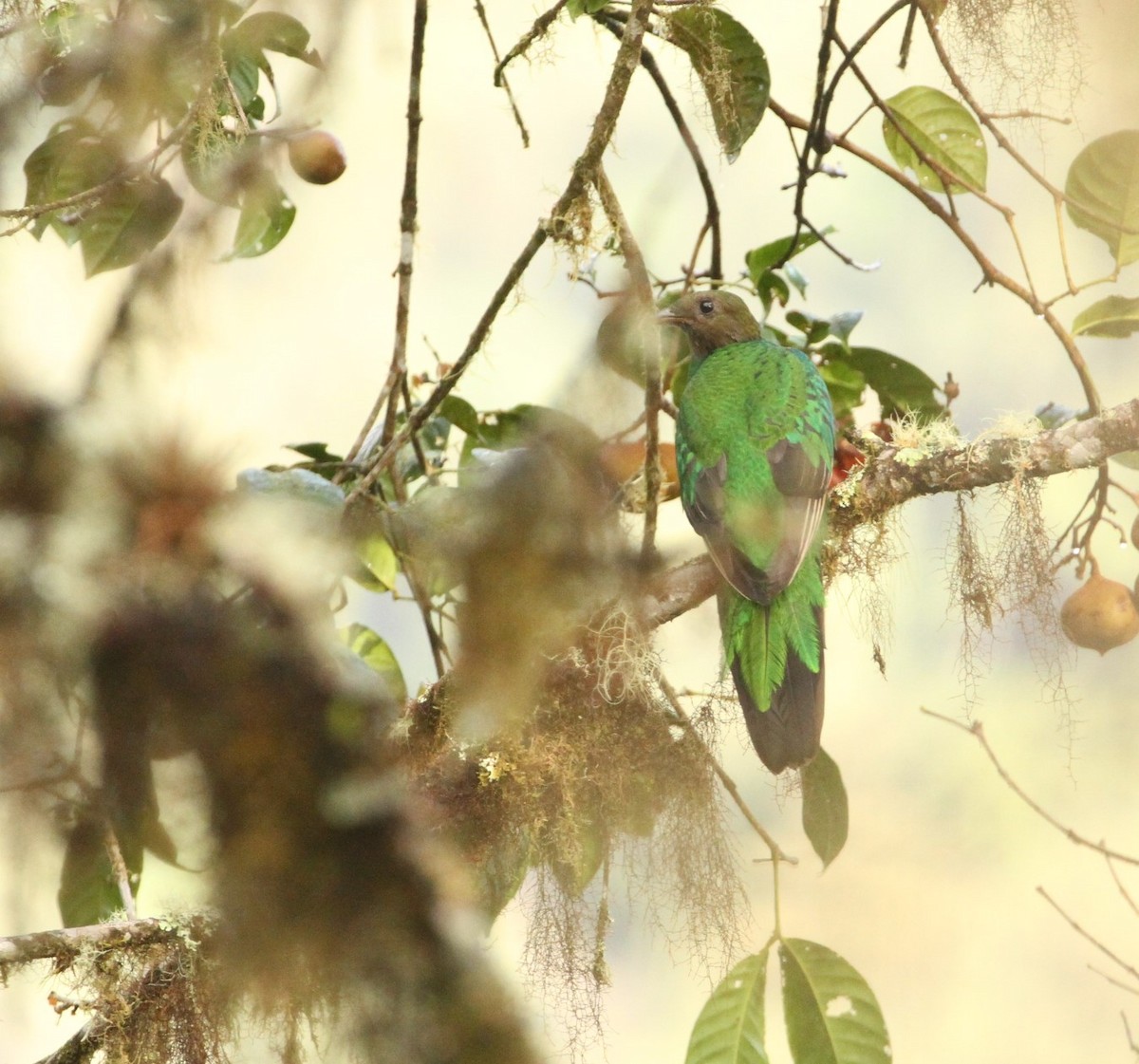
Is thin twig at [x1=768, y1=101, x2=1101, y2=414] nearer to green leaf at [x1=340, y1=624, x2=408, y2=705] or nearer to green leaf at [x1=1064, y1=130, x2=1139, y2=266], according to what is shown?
green leaf at [x1=1064, y1=130, x2=1139, y2=266]

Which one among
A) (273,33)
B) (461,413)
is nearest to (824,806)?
(461,413)

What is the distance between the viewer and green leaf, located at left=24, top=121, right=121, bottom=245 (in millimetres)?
1539

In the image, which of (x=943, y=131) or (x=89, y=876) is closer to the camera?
(x=89, y=876)

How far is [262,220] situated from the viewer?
65.9 inches

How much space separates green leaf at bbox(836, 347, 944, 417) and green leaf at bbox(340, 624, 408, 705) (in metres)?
0.80

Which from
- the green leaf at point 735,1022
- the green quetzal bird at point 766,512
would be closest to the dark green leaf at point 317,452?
the green quetzal bird at point 766,512

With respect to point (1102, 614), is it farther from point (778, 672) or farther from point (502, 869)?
point (502, 869)

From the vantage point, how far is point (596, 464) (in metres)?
1.39

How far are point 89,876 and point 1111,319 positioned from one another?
143cm

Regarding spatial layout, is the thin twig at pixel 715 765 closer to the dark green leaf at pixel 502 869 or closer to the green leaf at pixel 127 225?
the dark green leaf at pixel 502 869

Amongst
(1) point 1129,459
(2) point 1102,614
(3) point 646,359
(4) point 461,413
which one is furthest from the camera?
(4) point 461,413

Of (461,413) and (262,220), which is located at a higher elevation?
(262,220)

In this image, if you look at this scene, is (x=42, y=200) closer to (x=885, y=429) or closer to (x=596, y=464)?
(x=596, y=464)

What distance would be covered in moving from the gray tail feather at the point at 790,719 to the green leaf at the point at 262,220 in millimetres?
827
